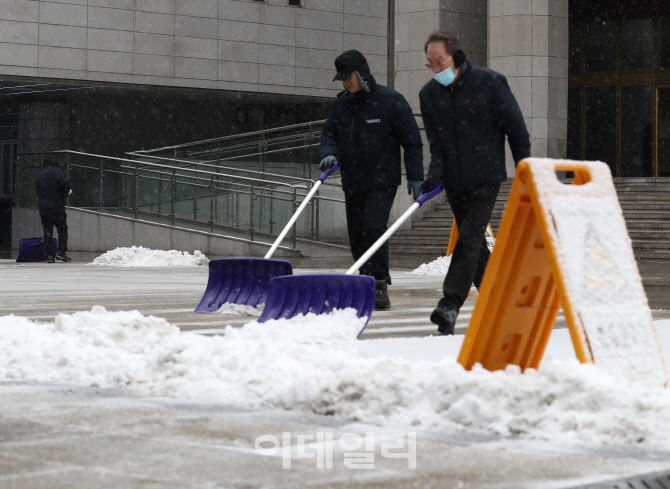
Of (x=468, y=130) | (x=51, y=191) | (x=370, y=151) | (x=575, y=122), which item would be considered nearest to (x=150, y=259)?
(x=51, y=191)

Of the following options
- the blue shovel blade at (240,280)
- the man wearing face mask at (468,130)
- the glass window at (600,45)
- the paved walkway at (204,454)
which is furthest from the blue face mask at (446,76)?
the glass window at (600,45)

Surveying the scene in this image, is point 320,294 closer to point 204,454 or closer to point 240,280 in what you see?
point 240,280

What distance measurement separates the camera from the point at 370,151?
29.7ft

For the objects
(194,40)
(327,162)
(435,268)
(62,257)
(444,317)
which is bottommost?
(62,257)

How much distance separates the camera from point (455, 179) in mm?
→ 7371

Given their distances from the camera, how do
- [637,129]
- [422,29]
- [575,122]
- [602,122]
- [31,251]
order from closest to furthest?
[31,251]
[422,29]
[637,129]
[602,122]
[575,122]

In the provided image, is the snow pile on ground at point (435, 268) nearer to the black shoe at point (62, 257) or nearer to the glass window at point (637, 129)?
the black shoe at point (62, 257)

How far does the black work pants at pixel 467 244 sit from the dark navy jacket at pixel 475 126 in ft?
0.25

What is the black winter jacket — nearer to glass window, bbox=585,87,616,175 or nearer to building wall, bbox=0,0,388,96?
building wall, bbox=0,0,388,96

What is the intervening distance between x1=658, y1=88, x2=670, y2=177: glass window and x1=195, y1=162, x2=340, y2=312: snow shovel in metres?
26.1

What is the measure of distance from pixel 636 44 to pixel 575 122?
283cm

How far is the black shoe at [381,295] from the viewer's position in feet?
29.9

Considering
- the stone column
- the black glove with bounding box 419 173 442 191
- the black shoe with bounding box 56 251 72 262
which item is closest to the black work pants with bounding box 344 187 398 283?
the black glove with bounding box 419 173 442 191

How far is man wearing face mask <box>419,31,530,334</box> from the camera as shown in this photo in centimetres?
728
